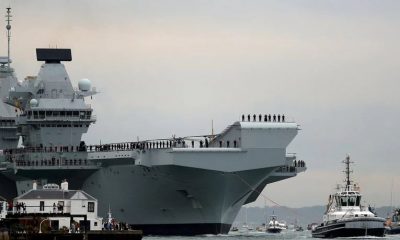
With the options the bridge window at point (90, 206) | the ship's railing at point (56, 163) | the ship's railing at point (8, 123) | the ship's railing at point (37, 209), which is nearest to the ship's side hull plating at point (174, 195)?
the ship's railing at point (56, 163)

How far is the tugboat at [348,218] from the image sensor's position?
240 ft

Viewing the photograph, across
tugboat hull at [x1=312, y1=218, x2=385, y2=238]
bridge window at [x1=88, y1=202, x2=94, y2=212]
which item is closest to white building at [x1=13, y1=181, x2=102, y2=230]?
bridge window at [x1=88, y1=202, x2=94, y2=212]

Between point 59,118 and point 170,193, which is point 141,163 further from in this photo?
point 59,118

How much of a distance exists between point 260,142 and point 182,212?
298 inches

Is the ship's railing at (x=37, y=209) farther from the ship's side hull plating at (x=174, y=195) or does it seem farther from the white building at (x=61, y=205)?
the ship's side hull plating at (x=174, y=195)

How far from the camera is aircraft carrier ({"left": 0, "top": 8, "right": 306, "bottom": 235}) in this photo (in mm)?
69312

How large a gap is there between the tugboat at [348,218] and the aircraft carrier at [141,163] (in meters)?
3.39

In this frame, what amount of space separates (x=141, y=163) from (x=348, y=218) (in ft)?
42.2

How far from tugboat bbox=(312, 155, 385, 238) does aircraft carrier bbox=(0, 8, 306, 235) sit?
3387 millimetres

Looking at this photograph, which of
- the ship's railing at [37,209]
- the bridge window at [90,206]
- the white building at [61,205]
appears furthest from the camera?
the bridge window at [90,206]

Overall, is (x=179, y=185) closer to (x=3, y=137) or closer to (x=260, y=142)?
(x=260, y=142)

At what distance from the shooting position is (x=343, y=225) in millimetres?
73562

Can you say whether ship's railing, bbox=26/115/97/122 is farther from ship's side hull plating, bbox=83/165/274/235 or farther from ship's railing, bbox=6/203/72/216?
ship's railing, bbox=6/203/72/216

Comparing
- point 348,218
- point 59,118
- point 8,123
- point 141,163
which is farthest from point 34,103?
A: point 348,218
